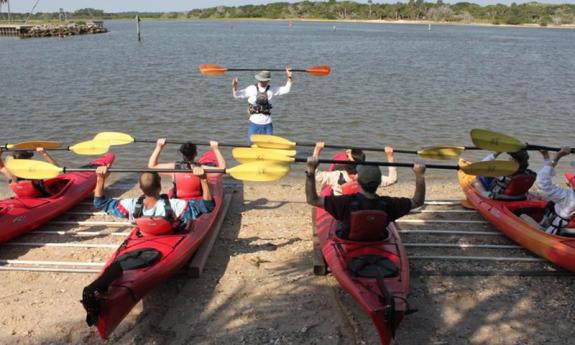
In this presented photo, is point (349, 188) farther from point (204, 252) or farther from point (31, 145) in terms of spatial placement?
point (31, 145)

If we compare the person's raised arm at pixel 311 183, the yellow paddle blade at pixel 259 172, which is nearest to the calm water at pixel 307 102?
the yellow paddle blade at pixel 259 172

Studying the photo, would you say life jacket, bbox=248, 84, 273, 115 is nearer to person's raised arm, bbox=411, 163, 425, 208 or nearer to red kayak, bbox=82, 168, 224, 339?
red kayak, bbox=82, 168, 224, 339

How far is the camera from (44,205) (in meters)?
7.26

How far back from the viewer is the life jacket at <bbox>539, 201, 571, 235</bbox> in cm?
613

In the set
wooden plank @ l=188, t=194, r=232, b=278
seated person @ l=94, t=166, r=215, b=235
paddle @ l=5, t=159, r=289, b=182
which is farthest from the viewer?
paddle @ l=5, t=159, r=289, b=182

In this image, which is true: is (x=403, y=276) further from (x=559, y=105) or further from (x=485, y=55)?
(x=485, y=55)

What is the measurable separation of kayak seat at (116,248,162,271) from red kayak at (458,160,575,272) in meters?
4.60

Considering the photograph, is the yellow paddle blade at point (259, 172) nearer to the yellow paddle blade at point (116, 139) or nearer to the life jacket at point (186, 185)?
the life jacket at point (186, 185)

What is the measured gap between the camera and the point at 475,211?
321 inches

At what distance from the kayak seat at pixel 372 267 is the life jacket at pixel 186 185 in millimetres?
2902

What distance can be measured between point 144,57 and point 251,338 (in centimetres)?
3172

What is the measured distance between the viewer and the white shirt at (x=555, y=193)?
238 inches

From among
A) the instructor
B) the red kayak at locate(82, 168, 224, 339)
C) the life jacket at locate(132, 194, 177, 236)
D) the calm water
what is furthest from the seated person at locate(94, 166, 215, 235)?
the calm water

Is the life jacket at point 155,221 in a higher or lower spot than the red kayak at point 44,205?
higher
